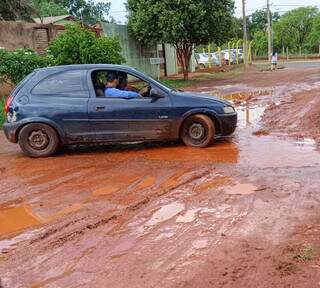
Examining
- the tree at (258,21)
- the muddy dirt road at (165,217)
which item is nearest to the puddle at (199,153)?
the muddy dirt road at (165,217)

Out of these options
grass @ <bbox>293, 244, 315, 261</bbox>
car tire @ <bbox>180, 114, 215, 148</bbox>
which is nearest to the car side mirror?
car tire @ <bbox>180, 114, 215, 148</bbox>

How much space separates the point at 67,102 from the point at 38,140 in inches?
34.3

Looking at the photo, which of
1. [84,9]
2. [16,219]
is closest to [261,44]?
[84,9]

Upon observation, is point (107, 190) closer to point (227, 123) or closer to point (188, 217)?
point (188, 217)

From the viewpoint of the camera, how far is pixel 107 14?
68.1 metres

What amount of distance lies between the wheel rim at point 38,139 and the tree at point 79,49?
10.0 meters

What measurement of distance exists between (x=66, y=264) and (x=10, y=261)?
55 cm

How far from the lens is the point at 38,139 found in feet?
28.7

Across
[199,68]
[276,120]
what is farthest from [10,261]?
[199,68]

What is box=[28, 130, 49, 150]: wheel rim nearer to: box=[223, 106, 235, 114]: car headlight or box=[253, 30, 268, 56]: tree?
box=[223, 106, 235, 114]: car headlight

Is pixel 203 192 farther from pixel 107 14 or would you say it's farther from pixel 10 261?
pixel 107 14

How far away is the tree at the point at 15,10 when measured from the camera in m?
25.7

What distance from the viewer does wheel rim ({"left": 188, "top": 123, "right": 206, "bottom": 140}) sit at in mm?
8742

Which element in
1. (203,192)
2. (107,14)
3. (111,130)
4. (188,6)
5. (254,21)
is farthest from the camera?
(254,21)
